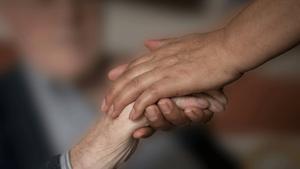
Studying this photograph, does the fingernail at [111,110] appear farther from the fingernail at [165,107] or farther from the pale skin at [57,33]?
the pale skin at [57,33]

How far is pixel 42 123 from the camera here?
4.22ft

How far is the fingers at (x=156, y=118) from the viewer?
783mm

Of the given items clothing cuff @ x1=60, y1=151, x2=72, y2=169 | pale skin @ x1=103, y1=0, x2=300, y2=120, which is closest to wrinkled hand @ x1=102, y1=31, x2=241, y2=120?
pale skin @ x1=103, y1=0, x2=300, y2=120

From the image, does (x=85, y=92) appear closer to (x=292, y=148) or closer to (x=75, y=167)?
(x=75, y=167)

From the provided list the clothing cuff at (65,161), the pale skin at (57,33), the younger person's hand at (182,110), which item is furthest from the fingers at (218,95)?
the pale skin at (57,33)

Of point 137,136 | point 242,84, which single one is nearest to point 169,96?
point 137,136

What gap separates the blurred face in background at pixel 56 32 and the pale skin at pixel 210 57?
20.5 inches

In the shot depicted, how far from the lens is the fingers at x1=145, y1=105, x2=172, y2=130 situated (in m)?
0.78

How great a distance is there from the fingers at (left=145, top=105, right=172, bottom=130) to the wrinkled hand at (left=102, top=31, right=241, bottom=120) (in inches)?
0.6

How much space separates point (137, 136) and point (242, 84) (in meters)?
0.76

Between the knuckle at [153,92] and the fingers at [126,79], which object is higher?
the fingers at [126,79]

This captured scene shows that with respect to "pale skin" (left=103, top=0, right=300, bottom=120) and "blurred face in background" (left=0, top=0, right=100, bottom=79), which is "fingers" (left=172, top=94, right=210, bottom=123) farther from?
"blurred face in background" (left=0, top=0, right=100, bottom=79)

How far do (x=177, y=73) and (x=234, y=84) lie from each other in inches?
29.9

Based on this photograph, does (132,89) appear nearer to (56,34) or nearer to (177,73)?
(177,73)
